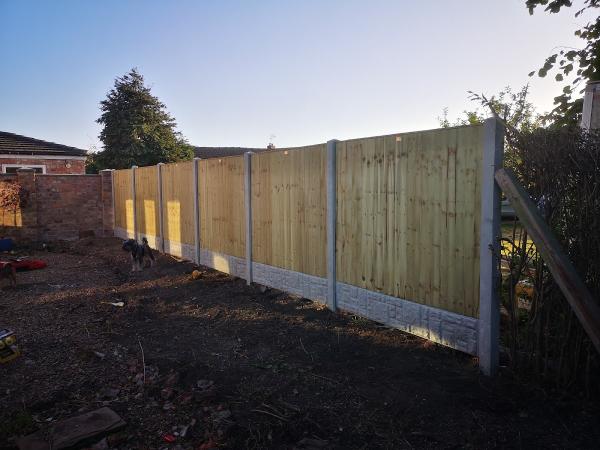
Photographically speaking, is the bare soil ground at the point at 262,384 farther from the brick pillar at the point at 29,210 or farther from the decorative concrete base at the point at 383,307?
the brick pillar at the point at 29,210

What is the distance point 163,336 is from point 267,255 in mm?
2253

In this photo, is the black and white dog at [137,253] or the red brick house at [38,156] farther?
the red brick house at [38,156]

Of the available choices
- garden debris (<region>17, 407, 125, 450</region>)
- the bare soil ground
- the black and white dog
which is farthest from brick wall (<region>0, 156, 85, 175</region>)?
garden debris (<region>17, 407, 125, 450</region>)

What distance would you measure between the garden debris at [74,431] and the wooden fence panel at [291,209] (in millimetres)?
3314

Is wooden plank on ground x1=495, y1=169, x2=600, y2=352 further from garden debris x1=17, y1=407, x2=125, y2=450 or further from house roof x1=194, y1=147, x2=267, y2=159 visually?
house roof x1=194, y1=147, x2=267, y2=159

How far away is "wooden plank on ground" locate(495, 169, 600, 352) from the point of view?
9.82 feet

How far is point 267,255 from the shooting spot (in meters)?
7.27

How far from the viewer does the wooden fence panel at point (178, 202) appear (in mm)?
9766

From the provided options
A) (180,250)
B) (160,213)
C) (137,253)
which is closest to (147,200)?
(160,213)

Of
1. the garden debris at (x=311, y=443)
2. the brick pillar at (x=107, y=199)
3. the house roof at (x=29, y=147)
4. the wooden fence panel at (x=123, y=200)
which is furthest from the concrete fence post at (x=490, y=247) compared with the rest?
the house roof at (x=29, y=147)

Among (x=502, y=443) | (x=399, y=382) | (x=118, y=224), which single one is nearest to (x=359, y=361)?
(x=399, y=382)

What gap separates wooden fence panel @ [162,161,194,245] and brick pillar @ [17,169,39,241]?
18.8 ft

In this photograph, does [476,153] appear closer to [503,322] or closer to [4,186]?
[503,322]

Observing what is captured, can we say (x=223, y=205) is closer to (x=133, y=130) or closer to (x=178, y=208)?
(x=178, y=208)
